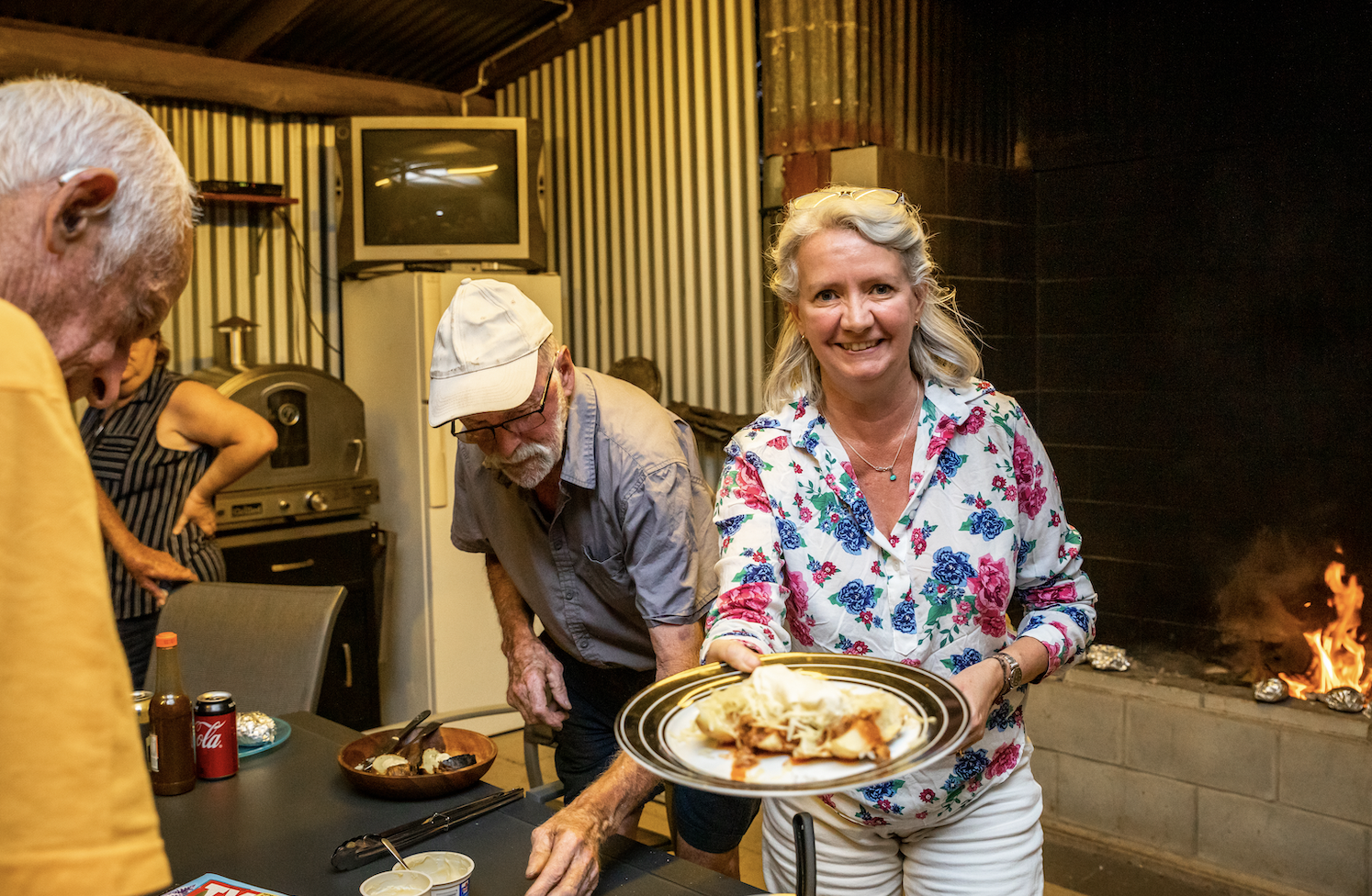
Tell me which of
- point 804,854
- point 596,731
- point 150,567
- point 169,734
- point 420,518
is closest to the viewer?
point 804,854

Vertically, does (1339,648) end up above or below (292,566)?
below

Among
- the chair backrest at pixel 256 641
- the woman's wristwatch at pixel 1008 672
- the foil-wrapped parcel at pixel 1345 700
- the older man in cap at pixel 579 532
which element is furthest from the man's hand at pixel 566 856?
the foil-wrapped parcel at pixel 1345 700

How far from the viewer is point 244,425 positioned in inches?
132

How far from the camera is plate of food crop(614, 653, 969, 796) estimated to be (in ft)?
3.70

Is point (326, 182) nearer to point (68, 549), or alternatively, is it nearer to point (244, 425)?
point (244, 425)

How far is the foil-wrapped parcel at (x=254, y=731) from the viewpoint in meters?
2.05

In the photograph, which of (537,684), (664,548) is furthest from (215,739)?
(664,548)

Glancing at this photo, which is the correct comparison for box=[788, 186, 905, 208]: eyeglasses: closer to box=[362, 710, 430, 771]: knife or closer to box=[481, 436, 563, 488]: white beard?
box=[481, 436, 563, 488]: white beard

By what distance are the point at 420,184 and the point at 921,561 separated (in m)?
3.60

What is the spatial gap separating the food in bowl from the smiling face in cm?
54

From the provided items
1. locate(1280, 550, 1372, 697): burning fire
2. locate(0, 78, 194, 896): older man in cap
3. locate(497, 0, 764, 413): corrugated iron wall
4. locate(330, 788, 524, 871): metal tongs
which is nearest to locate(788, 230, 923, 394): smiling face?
locate(330, 788, 524, 871): metal tongs

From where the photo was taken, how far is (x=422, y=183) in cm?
468

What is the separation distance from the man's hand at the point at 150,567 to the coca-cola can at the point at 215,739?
122 centimetres

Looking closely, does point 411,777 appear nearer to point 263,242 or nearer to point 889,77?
point 889,77
